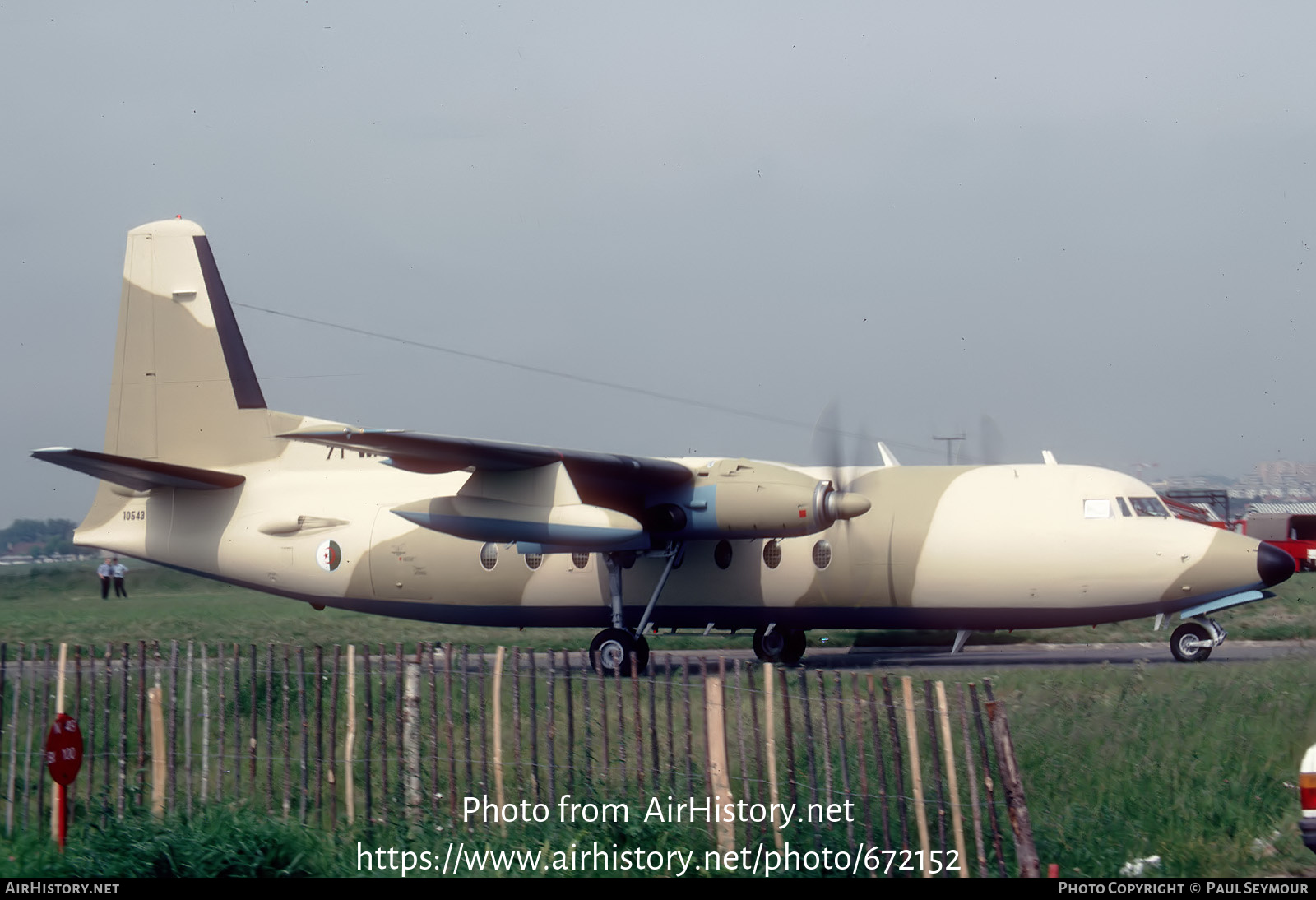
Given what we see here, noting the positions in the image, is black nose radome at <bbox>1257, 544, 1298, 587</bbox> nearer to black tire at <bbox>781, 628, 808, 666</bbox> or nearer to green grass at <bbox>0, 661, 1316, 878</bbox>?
green grass at <bbox>0, 661, 1316, 878</bbox>

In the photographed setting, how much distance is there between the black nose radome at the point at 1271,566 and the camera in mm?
16734

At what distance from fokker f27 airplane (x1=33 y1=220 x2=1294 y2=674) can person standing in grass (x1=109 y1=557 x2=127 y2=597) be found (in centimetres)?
1503

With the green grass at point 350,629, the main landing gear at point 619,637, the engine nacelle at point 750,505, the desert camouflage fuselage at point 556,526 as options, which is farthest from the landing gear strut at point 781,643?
the engine nacelle at point 750,505

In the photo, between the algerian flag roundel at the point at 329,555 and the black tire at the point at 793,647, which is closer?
the black tire at the point at 793,647

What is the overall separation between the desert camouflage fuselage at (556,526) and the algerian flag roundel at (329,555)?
46 millimetres

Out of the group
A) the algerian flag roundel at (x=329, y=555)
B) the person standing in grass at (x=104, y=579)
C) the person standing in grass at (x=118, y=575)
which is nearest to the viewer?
the algerian flag roundel at (x=329, y=555)

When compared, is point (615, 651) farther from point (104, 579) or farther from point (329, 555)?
point (104, 579)

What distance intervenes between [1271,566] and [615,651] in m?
9.33

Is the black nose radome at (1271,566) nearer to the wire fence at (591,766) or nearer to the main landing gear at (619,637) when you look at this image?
the wire fence at (591,766)

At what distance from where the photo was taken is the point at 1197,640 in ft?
58.0

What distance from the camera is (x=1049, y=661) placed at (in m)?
19.3

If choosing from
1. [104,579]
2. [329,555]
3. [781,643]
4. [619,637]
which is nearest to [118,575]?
[104,579]

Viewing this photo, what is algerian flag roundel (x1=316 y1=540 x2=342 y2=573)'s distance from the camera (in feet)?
66.2

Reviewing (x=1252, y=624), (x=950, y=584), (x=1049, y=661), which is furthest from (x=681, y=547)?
(x=1252, y=624)
